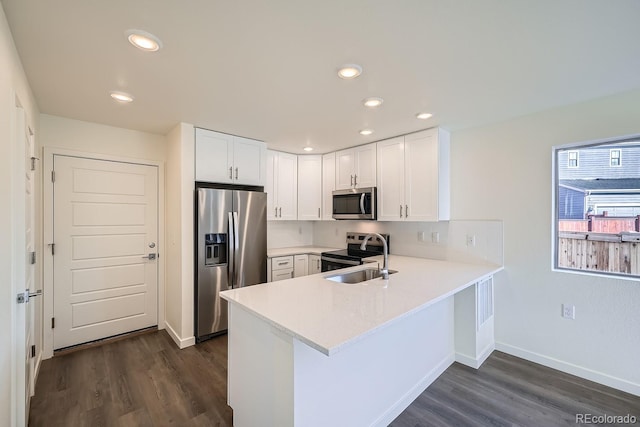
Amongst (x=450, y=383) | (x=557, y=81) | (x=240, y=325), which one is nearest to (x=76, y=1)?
(x=240, y=325)

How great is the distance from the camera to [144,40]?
1.52 m

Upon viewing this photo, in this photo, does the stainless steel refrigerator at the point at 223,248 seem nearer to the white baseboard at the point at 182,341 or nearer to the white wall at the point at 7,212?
the white baseboard at the point at 182,341

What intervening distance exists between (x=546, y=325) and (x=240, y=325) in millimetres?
2722

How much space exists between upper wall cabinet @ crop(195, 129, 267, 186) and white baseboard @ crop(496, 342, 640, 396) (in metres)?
3.29

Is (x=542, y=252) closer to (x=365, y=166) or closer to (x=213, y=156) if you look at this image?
(x=365, y=166)

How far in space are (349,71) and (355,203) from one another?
2015mm

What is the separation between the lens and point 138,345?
3.00 meters

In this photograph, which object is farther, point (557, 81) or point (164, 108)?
point (164, 108)

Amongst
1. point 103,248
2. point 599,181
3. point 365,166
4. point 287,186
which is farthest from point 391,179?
point 103,248

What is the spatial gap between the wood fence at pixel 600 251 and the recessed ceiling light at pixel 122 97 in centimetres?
392

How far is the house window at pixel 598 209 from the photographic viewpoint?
226 cm

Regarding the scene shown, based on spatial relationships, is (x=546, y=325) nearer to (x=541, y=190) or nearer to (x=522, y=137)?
(x=541, y=190)

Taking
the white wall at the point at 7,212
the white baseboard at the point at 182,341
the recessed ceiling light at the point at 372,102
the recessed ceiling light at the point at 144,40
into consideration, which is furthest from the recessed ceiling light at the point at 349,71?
the white baseboard at the point at 182,341

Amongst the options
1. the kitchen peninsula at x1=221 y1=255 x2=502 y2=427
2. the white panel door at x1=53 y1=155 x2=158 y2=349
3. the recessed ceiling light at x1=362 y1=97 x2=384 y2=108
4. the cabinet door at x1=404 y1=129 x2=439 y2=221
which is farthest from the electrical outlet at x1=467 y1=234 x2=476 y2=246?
the white panel door at x1=53 y1=155 x2=158 y2=349
